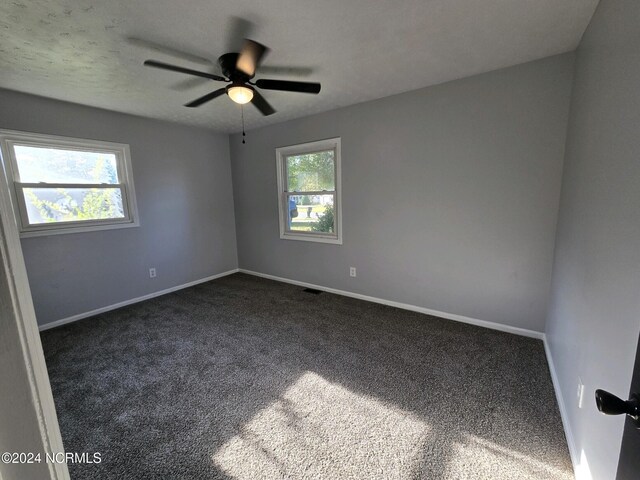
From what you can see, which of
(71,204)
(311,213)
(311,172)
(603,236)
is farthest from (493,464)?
(71,204)

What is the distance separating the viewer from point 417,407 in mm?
1830

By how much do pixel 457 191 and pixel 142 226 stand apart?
12.8ft

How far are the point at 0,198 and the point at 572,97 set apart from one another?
316 centimetres

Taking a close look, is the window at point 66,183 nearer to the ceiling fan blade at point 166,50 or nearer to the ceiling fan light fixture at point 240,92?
the ceiling fan blade at point 166,50

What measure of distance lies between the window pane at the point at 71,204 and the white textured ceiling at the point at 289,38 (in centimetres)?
101

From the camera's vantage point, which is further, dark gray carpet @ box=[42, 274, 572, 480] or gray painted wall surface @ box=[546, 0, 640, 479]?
dark gray carpet @ box=[42, 274, 572, 480]

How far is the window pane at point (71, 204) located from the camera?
9.78 ft

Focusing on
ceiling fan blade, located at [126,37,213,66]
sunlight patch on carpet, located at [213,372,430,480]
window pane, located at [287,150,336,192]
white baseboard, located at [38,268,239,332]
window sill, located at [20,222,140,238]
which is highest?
ceiling fan blade, located at [126,37,213,66]

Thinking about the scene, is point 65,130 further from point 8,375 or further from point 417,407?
point 417,407

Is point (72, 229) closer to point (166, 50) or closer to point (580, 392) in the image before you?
point (166, 50)

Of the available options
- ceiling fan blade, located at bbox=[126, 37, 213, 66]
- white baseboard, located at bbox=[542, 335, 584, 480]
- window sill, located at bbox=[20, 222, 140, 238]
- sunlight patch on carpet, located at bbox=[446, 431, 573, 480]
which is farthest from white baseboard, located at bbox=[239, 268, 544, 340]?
ceiling fan blade, located at bbox=[126, 37, 213, 66]

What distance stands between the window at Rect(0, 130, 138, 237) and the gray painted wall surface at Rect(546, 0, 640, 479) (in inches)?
174

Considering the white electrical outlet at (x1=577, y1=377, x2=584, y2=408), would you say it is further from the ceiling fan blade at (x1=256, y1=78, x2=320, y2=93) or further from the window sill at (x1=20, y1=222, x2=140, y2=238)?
the window sill at (x1=20, y1=222, x2=140, y2=238)

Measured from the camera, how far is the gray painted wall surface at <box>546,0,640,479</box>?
102 cm
